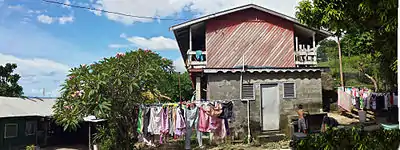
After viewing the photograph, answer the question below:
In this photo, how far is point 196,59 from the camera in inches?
466

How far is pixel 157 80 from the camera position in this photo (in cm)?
845

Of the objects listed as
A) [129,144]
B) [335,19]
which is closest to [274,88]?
[129,144]

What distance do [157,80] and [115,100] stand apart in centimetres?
122

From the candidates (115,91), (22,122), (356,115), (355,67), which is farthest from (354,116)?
(22,122)

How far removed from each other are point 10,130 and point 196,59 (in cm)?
847

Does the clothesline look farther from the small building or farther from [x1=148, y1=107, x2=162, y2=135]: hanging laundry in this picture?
the small building

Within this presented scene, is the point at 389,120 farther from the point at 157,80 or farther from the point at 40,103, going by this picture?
the point at 40,103

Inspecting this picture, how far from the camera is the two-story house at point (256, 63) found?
10.6 m

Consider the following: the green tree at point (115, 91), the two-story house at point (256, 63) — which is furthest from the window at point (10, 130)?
the two-story house at point (256, 63)

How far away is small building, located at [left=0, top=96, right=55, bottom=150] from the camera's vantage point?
12.8 metres

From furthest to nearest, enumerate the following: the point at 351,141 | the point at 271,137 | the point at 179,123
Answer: the point at 271,137
the point at 179,123
the point at 351,141

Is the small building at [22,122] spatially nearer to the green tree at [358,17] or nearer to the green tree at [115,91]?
the green tree at [115,91]

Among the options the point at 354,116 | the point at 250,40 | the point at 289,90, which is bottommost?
the point at 354,116

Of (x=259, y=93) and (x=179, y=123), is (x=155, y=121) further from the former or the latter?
(x=259, y=93)
